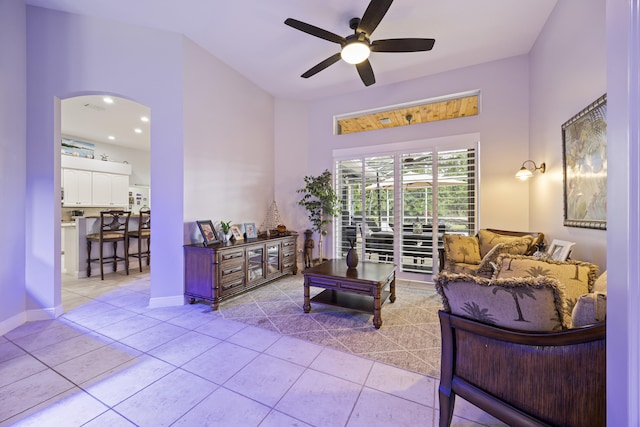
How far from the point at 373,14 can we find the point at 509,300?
8.19ft

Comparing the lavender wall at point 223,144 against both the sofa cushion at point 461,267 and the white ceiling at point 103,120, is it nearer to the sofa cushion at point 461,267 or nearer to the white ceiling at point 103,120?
the white ceiling at point 103,120

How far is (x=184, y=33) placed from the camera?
319cm

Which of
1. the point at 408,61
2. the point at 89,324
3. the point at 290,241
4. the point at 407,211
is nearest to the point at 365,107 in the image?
the point at 408,61

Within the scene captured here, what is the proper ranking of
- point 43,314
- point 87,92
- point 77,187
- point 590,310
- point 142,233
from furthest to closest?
point 77,187 < point 142,233 < point 87,92 < point 43,314 < point 590,310

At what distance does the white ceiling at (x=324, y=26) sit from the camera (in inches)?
108

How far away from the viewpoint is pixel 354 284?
2.65 metres

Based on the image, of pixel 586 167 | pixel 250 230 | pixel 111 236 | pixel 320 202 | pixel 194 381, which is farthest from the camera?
pixel 320 202

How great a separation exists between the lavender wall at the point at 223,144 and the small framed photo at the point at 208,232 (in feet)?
0.43

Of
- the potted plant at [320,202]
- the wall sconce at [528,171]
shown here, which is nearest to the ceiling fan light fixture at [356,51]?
the potted plant at [320,202]

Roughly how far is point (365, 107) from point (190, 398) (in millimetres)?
4634

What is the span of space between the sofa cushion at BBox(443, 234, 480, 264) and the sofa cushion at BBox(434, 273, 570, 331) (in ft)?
7.47

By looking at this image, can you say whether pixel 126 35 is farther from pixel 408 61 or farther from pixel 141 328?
pixel 408 61

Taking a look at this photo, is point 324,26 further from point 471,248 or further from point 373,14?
point 471,248

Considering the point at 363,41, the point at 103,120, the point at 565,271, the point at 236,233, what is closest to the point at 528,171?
the point at 565,271
